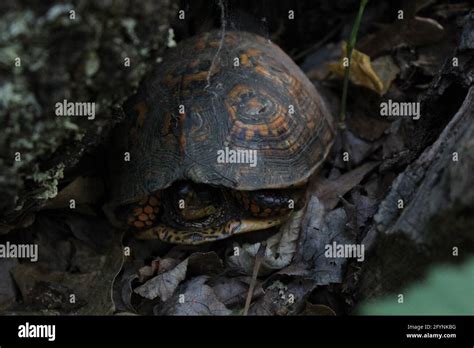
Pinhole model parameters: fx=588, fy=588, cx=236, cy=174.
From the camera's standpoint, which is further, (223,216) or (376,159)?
(376,159)

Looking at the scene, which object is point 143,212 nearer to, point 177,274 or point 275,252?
point 177,274

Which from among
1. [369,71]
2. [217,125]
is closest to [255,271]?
[217,125]

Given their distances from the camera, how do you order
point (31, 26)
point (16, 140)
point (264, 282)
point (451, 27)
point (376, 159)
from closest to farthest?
point (31, 26)
point (16, 140)
point (264, 282)
point (376, 159)
point (451, 27)

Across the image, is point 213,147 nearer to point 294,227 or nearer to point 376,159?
point 294,227

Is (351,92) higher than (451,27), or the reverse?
(451,27)

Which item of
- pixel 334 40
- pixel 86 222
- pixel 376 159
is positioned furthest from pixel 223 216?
pixel 334 40

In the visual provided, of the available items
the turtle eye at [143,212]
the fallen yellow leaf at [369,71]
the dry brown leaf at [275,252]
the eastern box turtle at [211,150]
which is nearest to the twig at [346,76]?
the fallen yellow leaf at [369,71]

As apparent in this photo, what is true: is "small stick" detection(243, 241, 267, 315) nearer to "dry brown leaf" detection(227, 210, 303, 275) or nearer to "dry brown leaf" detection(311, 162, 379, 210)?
"dry brown leaf" detection(227, 210, 303, 275)

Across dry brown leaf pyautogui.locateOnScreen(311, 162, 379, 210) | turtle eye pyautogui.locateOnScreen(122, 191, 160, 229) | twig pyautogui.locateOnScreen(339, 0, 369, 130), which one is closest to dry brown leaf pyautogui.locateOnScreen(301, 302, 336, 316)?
dry brown leaf pyautogui.locateOnScreen(311, 162, 379, 210)
